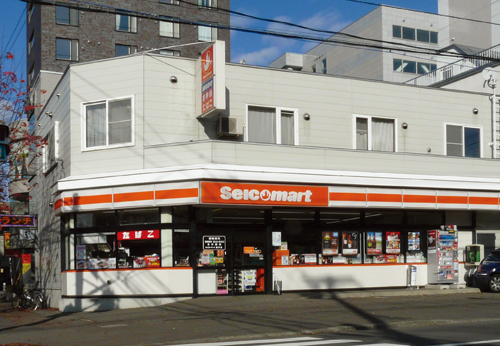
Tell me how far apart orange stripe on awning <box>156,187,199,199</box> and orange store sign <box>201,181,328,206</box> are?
0.92 feet

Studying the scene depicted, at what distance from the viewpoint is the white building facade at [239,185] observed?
64.0 ft

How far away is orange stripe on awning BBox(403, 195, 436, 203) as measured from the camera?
860 inches

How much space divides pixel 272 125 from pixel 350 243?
4877mm

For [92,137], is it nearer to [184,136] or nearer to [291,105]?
[184,136]

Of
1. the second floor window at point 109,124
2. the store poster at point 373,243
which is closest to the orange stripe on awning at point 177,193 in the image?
the second floor window at point 109,124

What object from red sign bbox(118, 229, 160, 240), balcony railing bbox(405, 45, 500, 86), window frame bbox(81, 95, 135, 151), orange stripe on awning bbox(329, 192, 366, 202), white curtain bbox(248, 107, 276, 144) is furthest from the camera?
balcony railing bbox(405, 45, 500, 86)

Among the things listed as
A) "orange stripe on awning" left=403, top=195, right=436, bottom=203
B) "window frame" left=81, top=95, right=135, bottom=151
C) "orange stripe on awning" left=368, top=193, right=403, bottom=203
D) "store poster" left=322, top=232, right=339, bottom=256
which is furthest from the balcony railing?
"window frame" left=81, top=95, right=135, bottom=151

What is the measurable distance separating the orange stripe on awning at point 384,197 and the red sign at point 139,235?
7.15 meters

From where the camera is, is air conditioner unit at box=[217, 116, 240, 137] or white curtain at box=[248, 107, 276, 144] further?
white curtain at box=[248, 107, 276, 144]

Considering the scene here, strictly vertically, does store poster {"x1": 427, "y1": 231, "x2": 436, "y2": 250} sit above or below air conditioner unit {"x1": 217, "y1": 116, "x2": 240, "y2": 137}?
below

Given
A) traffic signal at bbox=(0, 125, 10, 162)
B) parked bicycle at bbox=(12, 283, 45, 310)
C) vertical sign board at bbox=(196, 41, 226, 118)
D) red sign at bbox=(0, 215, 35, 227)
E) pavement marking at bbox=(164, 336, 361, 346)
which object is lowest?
parked bicycle at bbox=(12, 283, 45, 310)

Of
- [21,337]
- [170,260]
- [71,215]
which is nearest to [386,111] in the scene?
[170,260]

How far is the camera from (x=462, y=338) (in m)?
11.6

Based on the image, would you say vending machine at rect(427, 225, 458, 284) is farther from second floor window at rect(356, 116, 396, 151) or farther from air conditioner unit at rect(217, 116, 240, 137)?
air conditioner unit at rect(217, 116, 240, 137)
